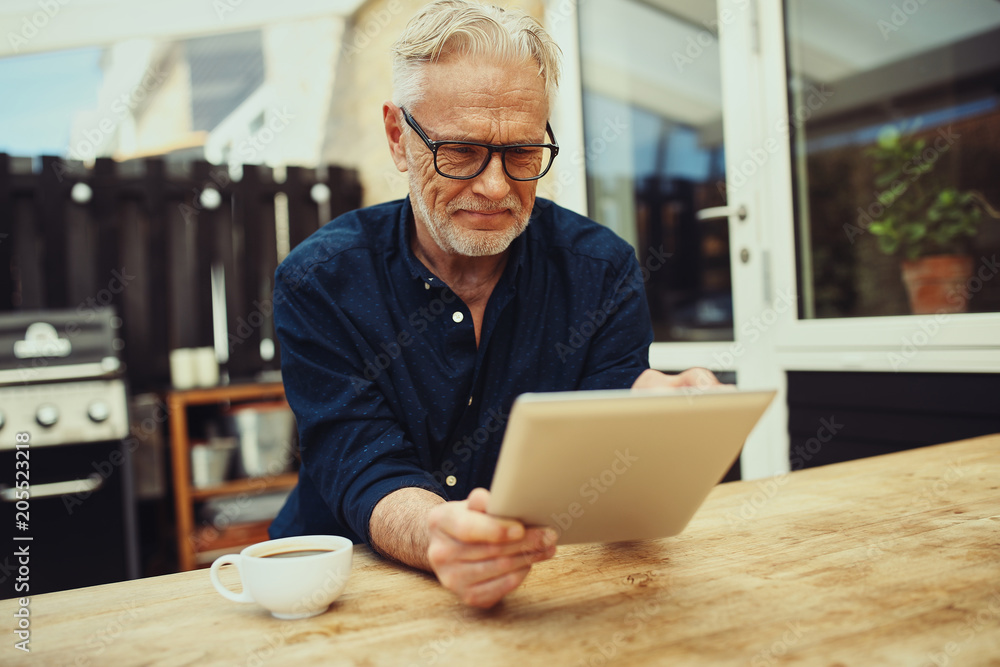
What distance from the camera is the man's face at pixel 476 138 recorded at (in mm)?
1247

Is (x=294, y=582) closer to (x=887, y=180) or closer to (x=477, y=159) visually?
(x=477, y=159)

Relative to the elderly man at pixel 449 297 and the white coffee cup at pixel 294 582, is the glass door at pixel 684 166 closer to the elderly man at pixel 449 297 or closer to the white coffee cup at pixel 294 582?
the elderly man at pixel 449 297

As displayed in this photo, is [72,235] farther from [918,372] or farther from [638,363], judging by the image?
[918,372]

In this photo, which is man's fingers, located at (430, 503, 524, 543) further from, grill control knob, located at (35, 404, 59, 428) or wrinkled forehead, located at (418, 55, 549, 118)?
grill control knob, located at (35, 404, 59, 428)

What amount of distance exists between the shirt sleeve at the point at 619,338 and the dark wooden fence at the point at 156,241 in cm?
271

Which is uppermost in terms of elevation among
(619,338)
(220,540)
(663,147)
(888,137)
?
(663,147)

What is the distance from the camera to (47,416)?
267cm

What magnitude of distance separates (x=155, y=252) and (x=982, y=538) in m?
3.57

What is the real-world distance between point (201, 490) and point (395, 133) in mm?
2335

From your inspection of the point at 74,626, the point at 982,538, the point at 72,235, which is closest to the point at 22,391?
the point at 72,235

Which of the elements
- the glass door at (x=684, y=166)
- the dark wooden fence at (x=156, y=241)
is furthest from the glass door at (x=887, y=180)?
the dark wooden fence at (x=156, y=241)

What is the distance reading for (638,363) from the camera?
1438 millimetres

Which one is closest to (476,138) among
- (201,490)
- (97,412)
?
(97,412)

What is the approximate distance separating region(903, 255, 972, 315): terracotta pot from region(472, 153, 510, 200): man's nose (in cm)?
158
